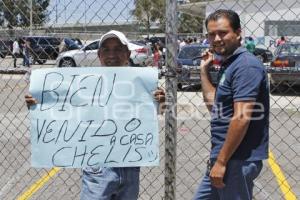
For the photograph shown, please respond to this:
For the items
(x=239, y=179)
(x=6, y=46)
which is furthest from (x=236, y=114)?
(x=6, y=46)

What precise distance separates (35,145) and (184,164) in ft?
11.8

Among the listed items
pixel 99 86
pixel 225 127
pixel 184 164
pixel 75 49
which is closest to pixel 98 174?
pixel 99 86

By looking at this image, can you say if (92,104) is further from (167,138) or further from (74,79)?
(167,138)

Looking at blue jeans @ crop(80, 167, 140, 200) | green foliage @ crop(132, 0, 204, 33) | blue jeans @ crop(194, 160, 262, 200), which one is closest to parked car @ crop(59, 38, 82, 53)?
green foliage @ crop(132, 0, 204, 33)

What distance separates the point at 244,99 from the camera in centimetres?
304

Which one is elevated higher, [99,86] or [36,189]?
[99,86]

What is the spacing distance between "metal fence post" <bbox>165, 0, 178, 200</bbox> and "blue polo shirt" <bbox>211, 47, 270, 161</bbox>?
1.57 feet

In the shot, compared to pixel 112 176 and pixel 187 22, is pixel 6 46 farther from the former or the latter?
pixel 187 22

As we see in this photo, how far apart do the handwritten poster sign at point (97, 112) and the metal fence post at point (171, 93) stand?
235 millimetres

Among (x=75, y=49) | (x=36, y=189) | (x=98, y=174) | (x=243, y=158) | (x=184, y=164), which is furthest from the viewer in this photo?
(x=75, y=49)

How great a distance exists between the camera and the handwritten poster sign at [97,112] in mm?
3500

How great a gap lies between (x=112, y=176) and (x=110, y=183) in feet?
0.19

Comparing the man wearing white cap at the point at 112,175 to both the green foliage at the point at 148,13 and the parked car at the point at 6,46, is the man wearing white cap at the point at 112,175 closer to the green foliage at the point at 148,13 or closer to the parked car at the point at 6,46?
the green foliage at the point at 148,13

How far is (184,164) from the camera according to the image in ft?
22.7
